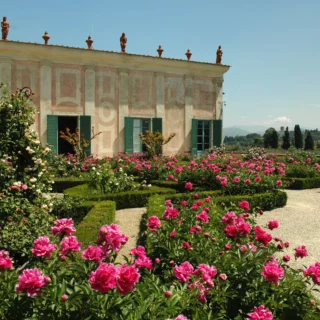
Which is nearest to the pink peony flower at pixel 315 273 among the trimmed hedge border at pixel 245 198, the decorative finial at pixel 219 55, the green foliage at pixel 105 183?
the trimmed hedge border at pixel 245 198

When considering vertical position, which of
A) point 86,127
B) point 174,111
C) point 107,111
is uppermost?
point 174,111

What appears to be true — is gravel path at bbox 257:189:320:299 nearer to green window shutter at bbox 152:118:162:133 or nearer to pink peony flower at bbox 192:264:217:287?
pink peony flower at bbox 192:264:217:287

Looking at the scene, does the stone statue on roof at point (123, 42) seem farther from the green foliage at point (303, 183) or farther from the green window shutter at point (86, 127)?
the green foliage at point (303, 183)

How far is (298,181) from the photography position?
39.3ft

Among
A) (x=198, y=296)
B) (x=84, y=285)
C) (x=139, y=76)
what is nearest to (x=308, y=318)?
(x=198, y=296)

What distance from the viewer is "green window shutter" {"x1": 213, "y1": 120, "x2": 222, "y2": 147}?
18.1 metres

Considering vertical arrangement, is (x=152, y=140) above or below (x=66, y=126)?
below

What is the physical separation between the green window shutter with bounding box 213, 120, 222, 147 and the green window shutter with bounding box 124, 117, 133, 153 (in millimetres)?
4317

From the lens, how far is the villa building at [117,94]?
14.6 m

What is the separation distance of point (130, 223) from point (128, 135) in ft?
30.9

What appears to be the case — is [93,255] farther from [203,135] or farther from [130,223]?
[203,135]

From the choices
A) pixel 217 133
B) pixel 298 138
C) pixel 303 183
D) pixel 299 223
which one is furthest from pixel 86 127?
pixel 298 138

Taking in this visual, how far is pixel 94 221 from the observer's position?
236 inches

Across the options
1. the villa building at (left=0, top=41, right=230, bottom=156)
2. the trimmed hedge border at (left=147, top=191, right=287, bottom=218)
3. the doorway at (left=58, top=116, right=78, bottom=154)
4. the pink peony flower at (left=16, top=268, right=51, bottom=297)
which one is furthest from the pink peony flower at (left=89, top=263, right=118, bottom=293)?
the doorway at (left=58, top=116, right=78, bottom=154)
